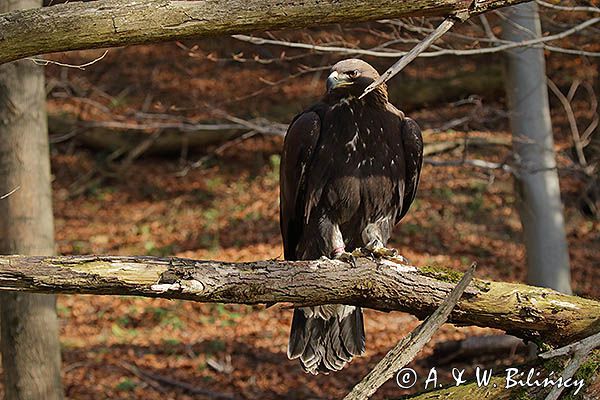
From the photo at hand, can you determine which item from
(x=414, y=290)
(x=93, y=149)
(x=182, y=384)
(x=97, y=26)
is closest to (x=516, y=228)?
(x=182, y=384)

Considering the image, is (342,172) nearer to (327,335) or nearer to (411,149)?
(411,149)

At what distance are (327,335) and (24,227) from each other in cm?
192

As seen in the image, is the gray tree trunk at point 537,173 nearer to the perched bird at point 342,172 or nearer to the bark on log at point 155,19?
the perched bird at point 342,172

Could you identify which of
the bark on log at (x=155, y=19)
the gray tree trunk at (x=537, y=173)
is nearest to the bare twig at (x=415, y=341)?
the bark on log at (x=155, y=19)

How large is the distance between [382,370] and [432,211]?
26.8 feet

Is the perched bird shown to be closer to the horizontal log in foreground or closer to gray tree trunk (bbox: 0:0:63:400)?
the horizontal log in foreground

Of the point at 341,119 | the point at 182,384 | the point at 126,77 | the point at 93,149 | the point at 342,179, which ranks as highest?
the point at 126,77

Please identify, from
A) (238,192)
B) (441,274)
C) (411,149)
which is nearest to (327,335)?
(411,149)

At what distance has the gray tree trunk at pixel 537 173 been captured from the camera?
23.8 feet

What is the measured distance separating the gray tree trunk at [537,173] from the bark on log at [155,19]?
4316 mm

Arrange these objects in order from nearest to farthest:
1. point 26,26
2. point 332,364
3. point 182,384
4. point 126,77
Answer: point 26,26 → point 332,364 → point 182,384 → point 126,77

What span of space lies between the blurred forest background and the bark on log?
257cm

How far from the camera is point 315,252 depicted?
5.18 meters

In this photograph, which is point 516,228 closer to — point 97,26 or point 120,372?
point 120,372
